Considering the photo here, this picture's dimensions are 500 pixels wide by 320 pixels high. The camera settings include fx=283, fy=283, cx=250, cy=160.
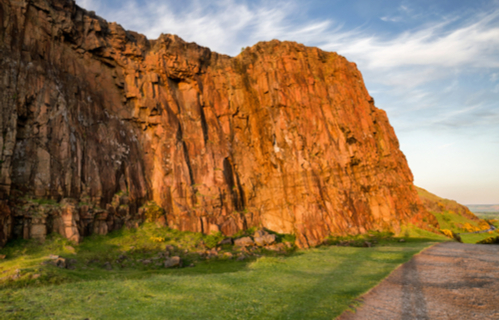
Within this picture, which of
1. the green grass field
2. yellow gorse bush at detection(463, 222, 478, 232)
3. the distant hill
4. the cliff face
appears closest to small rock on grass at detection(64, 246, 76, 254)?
the green grass field

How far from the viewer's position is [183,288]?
1482cm

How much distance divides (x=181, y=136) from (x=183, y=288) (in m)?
30.1

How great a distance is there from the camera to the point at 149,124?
4066 cm

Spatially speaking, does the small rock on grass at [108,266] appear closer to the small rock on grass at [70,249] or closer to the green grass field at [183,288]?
the green grass field at [183,288]

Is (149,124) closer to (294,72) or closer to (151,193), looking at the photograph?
(151,193)

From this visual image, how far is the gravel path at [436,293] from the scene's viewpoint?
11.6 m

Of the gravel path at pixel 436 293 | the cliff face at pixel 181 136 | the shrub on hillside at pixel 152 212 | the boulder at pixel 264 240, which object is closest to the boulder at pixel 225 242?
the cliff face at pixel 181 136

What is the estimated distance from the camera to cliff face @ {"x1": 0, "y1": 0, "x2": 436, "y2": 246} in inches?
1156

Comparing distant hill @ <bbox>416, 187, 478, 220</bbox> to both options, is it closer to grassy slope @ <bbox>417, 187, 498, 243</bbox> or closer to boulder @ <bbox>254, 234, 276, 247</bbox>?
grassy slope @ <bbox>417, 187, 498, 243</bbox>

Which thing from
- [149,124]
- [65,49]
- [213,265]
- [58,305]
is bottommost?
[213,265]

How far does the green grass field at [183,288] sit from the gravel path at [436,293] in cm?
93

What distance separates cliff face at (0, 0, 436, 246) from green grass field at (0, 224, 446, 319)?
8027 mm

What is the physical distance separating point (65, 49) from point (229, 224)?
30.9 m

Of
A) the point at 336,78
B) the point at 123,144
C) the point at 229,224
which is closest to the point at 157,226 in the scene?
the point at 229,224
